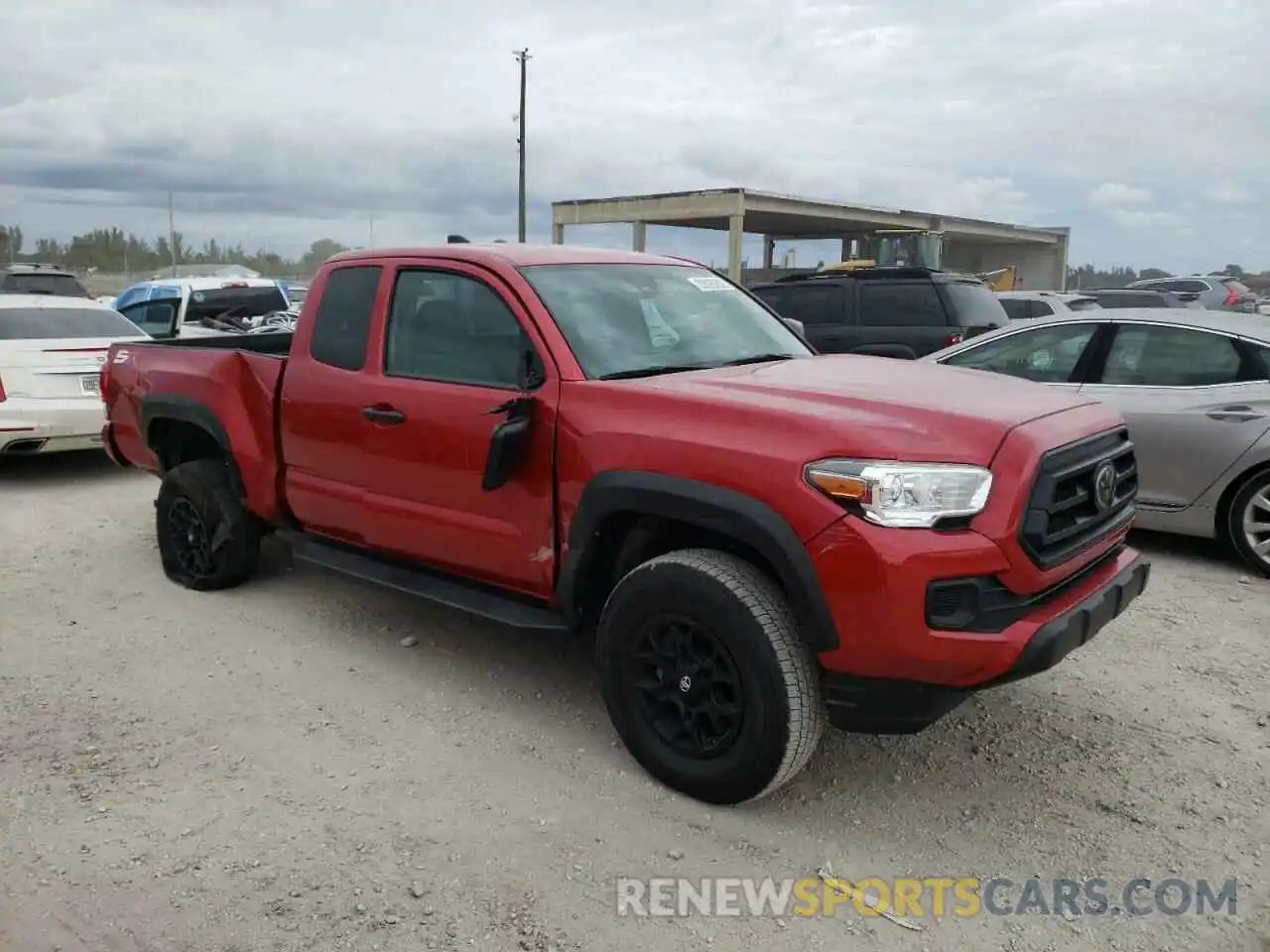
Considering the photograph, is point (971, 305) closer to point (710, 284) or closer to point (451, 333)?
point (710, 284)

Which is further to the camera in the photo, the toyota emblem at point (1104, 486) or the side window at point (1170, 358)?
the side window at point (1170, 358)

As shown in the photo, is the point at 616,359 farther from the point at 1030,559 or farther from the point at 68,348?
the point at 68,348

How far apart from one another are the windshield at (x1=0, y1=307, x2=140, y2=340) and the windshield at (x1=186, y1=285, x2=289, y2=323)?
11.9 ft

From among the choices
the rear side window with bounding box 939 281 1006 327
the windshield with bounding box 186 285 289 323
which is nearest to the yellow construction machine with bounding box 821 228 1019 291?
the rear side window with bounding box 939 281 1006 327

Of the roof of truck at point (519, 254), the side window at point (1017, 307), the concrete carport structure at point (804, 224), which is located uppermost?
the concrete carport structure at point (804, 224)

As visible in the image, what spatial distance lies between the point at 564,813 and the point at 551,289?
2000 mm

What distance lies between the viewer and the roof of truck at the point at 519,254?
4.30m

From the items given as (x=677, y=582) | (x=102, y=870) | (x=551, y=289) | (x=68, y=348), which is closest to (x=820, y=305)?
(x=68, y=348)

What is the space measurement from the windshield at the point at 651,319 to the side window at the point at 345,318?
0.93 metres

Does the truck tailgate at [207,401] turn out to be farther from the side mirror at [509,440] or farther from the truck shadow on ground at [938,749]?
the side mirror at [509,440]

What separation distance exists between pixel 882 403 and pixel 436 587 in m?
2.04

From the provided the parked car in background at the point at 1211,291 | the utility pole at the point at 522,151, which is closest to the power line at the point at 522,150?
the utility pole at the point at 522,151

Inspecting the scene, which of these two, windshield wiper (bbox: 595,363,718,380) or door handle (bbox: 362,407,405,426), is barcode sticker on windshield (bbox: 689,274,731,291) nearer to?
windshield wiper (bbox: 595,363,718,380)

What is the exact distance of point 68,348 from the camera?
867cm
